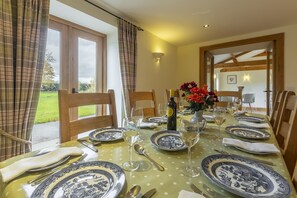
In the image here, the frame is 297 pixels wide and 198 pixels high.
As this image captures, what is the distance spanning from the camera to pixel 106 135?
3.16ft

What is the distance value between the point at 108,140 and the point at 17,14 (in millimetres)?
1494

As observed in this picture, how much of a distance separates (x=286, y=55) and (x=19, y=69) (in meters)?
4.01

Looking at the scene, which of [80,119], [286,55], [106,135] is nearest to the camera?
[106,135]

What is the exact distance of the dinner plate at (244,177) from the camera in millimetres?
438

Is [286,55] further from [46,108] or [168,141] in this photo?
[46,108]

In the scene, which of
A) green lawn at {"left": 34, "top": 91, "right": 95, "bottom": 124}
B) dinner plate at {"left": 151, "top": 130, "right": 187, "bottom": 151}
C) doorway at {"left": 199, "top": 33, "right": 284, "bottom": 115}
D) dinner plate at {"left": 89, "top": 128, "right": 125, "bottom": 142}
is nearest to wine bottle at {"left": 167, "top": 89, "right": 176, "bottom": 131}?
dinner plate at {"left": 151, "top": 130, "right": 187, "bottom": 151}

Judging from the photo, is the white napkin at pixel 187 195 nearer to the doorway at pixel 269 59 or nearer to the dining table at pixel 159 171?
the dining table at pixel 159 171

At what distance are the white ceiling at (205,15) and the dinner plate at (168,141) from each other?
1.90m

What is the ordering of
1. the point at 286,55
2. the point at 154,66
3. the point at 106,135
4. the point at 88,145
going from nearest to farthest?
1. the point at 88,145
2. the point at 106,135
3. the point at 286,55
4. the point at 154,66

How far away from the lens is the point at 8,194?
45 cm

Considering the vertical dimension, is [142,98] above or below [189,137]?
above

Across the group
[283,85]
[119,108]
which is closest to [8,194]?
[119,108]

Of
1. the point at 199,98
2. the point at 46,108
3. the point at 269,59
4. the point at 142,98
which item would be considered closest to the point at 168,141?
the point at 199,98

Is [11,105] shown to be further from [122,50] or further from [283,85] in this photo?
[283,85]
